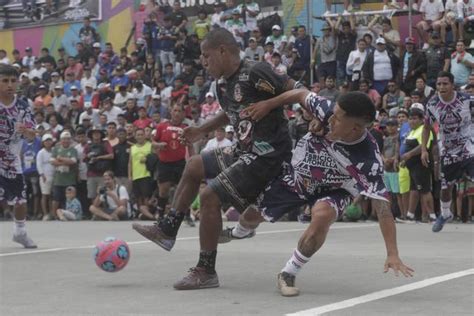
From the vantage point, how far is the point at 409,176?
1764cm

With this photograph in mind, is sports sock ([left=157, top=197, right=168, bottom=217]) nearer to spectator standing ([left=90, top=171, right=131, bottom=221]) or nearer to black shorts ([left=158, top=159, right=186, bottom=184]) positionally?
black shorts ([left=158, top=159, right=186, bottom=184])

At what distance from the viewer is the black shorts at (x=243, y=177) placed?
775 centimetres

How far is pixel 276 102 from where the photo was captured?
7480mm

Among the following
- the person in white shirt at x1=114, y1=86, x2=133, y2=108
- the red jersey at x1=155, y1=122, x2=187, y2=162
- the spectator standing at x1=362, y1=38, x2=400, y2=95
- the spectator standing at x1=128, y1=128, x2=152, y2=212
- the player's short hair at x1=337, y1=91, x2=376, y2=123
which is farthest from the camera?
the person in white shirt at x1=114, y1=86, x2=133, y2=108

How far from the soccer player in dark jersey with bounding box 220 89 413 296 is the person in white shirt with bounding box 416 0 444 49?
13.2 m

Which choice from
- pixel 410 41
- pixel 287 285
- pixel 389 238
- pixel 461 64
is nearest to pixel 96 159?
pixel 410 41

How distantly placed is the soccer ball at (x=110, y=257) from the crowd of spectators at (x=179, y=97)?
8.15m

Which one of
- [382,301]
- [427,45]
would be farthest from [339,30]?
Answer: [382,301]

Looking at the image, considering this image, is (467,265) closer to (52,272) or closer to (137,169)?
(52,272)

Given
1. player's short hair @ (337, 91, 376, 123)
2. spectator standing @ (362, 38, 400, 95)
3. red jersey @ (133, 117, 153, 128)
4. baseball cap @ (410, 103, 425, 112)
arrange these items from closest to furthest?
player's short hair @ (337, 91, 376, 123) → baseball cap @ (410, 103, 425, 112) → spectator standing @ (362, 38, 400, 95) → red jersey @ (133, 117, 153, 128)

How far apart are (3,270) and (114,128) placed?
12.9m

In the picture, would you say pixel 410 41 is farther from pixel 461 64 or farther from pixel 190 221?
pixel 190 221

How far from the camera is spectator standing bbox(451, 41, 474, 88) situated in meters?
18.7

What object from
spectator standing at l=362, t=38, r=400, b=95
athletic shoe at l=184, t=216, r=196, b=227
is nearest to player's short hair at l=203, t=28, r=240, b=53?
athletic shoe at l=184, t=216, r=196, b=227
